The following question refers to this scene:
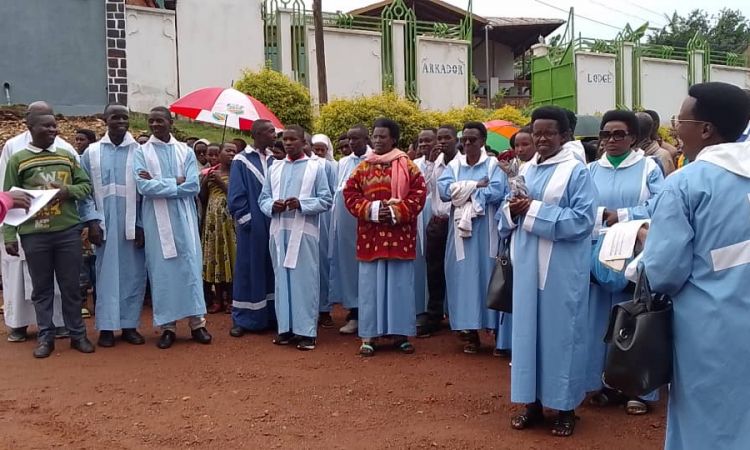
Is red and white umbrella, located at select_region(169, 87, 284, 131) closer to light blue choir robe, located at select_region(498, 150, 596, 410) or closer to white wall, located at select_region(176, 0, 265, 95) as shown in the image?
light blue choir robe, located at select_region(498, 150, 596, 410)

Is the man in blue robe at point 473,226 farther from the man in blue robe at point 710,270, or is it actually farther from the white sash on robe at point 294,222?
the man in blue robe at point 710,270

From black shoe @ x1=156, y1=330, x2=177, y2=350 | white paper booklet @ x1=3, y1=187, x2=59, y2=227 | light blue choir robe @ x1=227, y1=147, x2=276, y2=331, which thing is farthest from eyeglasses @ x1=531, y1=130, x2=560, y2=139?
black shoe @ x1=156, y1=330, x2=177, y2=350

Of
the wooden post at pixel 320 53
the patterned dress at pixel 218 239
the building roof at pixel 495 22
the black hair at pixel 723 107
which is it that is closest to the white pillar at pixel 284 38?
the wooden post at pixel 320 53

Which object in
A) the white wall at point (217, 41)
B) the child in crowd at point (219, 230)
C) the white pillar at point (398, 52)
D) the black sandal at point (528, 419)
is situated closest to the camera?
the black sandal at point (528, 419)

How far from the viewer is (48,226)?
20.3 feet

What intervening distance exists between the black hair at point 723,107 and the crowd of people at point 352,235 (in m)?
Result: 0.46

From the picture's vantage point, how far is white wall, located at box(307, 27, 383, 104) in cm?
1730

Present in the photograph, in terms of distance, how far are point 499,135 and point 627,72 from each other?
1286cm

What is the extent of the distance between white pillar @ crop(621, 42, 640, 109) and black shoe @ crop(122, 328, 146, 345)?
1811cm

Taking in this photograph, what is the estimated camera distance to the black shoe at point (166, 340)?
21.9 ft

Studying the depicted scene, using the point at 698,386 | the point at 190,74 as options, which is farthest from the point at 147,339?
the point at 190,74

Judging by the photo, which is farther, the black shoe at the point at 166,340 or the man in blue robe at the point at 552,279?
the black shoe at the point at 166,340

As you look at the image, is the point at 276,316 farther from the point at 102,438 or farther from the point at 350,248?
the point at 102,438

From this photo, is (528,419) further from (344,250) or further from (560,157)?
(344,250)
